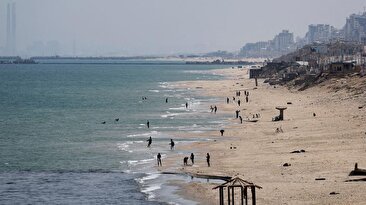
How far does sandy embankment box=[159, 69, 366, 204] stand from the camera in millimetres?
30667

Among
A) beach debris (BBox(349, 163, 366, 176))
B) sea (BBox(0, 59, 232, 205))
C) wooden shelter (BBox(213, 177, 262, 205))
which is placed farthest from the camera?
sea (BBox(0, 59, 232, 205))

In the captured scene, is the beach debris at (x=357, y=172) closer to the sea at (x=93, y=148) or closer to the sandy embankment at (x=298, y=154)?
the sandy embankment at (x=298, y=154)

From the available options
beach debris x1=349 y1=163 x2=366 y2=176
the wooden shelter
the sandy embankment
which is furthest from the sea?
beach debris x1=349 y1=163 x2=366 y2=176

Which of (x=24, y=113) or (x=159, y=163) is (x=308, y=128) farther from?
(x=24, y=113)

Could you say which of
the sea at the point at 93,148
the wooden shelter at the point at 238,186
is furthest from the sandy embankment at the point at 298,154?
the wooden shelter at the point at 238,186

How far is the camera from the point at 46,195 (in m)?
33.7

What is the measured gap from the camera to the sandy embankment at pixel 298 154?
3067 centimetres

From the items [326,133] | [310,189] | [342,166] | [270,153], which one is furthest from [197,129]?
[310,189]

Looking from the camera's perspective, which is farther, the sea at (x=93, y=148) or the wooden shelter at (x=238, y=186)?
the sea at (x=93, y=148)

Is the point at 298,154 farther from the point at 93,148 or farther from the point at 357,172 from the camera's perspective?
the point at 93,148

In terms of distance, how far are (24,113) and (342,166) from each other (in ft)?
179

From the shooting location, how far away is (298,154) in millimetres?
41250

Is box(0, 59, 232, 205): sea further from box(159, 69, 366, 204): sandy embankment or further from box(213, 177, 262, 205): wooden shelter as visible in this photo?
box(213, 177, 262, 205): wooden shelter

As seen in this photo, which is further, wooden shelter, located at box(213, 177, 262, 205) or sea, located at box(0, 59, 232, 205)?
sea, located at box(0, 59, 232, 205)
